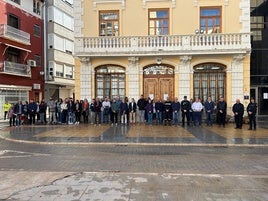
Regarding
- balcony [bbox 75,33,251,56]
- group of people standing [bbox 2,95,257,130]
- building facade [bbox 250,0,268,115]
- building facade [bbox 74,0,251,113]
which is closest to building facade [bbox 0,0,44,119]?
group of people standing [bbox 2,95,257,130]

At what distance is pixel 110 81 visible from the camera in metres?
23.2

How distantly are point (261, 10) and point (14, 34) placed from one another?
864 inches

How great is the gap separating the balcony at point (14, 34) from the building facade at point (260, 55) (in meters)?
21.2

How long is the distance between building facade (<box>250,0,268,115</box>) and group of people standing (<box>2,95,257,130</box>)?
8.03 m

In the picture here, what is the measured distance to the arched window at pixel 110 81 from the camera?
2312cm

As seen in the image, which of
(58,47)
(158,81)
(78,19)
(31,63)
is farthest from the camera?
(58,47)

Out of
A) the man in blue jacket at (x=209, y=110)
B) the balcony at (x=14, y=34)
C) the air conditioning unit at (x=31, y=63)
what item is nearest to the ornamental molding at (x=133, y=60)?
the man in blue jacket at (x=209, y=110)

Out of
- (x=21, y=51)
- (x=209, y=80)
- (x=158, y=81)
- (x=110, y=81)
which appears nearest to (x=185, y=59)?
(x=209, y=80)

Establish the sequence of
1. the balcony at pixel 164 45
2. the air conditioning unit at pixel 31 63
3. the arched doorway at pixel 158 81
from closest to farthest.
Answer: the balcony at pixel 164 45, the arched doorway at pixel 158 81, the air conditioning unit at pixel 31 63

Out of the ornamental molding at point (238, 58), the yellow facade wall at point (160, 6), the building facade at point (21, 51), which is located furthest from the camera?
the building facade at point (21, 51)

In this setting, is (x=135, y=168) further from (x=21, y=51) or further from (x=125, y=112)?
(x=21, y=51)

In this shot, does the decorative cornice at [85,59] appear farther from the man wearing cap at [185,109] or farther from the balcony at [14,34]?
the balcony at [14,34]

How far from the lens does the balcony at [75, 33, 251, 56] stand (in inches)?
851

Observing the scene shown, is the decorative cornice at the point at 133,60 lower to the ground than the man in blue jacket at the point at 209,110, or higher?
higher
